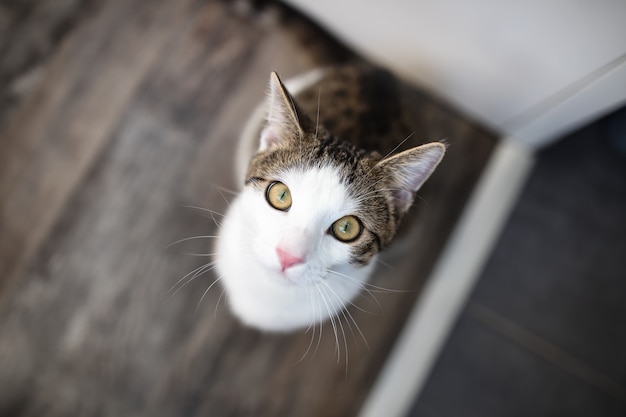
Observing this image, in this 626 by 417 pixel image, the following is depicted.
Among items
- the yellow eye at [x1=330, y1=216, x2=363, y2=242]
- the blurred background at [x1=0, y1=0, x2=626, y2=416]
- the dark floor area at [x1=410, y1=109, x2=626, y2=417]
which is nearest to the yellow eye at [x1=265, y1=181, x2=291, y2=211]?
the yellow eye at [x1=330, y1=216, x2=363, y2=242]

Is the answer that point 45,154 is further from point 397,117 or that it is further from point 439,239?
point 439,239

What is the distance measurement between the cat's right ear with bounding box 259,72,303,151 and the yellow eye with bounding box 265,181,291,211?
0.39ft

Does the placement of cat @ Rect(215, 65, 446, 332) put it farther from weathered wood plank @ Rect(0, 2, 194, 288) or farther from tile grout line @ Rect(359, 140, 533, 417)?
weathered wood plank @ Rect(0, 2, 194, 288)

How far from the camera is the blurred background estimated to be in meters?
1.46

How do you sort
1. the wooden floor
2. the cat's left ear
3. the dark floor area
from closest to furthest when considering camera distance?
1. the cat's left ear
2. the wooden floor
3. the dark floor area

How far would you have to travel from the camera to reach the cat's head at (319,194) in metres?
0.82

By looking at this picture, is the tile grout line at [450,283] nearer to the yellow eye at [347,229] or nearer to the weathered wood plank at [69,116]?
the yellow eye at [347,229]

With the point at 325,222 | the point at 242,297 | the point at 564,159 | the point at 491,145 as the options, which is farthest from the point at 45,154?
the point at 564,159

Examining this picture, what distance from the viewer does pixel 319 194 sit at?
32.6 inches

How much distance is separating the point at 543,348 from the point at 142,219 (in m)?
1.62

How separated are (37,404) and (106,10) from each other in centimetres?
148

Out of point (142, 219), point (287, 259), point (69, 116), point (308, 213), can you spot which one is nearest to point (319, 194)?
point (308, 213)

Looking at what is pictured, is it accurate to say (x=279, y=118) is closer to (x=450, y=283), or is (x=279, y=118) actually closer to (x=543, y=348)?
(x=450, y=283)

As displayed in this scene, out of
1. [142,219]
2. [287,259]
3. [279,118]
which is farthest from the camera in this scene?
[142,219]
